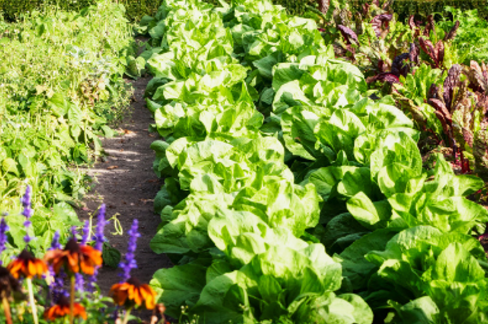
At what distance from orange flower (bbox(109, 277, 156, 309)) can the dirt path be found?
1.86m

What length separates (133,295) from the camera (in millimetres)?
1628

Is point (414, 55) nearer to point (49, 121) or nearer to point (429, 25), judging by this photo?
point (429, 25)

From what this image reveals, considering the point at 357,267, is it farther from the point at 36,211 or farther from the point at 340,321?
the point at 36,211

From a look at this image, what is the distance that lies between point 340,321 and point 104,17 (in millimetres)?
7511

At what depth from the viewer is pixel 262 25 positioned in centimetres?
780

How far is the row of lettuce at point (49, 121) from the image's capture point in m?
3.71

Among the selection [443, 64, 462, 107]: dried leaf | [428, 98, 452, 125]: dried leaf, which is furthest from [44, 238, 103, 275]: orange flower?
[443, 64, 462, 107]: dried leaf

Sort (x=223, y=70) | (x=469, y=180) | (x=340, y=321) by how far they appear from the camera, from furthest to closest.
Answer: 1. (x=223, y=70)
2. (x=469, y=180)
3. (x=340, y=321)

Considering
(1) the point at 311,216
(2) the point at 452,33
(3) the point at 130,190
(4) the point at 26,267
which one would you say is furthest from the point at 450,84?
(4) the point at 26,267

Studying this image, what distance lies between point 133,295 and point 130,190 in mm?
3551

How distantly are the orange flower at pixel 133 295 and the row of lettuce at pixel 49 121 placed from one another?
119 centimetres

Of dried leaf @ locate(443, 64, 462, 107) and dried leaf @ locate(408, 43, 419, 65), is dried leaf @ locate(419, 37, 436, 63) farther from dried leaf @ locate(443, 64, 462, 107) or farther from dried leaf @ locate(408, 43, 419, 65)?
dried leaf @ locate(443, 64, 462, 107)

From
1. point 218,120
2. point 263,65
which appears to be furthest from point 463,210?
point 263,65

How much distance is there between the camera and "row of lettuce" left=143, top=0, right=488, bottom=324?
243 centimetres
